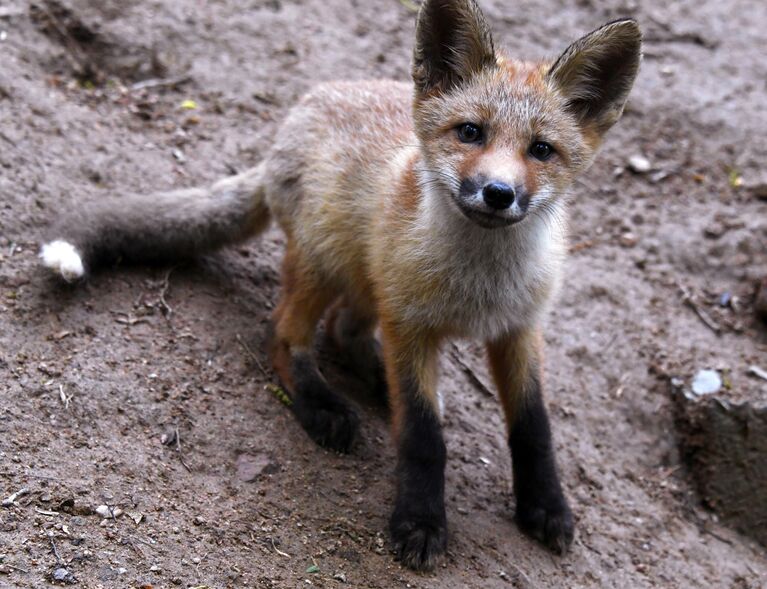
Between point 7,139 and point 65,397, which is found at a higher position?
point 7,139

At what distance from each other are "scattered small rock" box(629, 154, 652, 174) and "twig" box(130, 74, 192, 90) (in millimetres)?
3613

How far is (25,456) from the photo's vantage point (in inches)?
153

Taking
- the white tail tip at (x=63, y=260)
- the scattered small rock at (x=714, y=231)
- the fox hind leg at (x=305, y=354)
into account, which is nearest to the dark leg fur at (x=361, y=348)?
the fox hind leg at (x=305, y=354)

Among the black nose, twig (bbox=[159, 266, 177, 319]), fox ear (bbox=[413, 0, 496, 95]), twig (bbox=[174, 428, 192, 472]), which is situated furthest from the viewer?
twig (bbox=[159, 266, 177, 319])

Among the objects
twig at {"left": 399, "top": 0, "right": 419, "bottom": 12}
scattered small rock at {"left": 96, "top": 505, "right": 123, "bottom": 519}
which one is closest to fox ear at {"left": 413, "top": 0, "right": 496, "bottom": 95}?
scattered small rock at {"left": 96, "top": 505, "right": 123, "bottom": 519}

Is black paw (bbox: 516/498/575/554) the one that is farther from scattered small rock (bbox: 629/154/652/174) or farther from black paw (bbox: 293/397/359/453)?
scattered small rock (bbox: 629/154/652/174)

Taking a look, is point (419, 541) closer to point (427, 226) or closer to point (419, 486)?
point (419, 486)

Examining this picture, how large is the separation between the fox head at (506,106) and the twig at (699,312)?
2.42 m

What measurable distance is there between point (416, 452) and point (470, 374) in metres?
1.46

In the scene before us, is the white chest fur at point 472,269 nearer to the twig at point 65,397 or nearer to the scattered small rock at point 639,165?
the twig at point 65,397

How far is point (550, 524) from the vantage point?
435 centimetres

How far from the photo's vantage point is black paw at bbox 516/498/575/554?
171 inches

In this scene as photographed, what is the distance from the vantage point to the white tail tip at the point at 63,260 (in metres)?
4.64

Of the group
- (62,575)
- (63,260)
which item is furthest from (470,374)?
(62,575)
